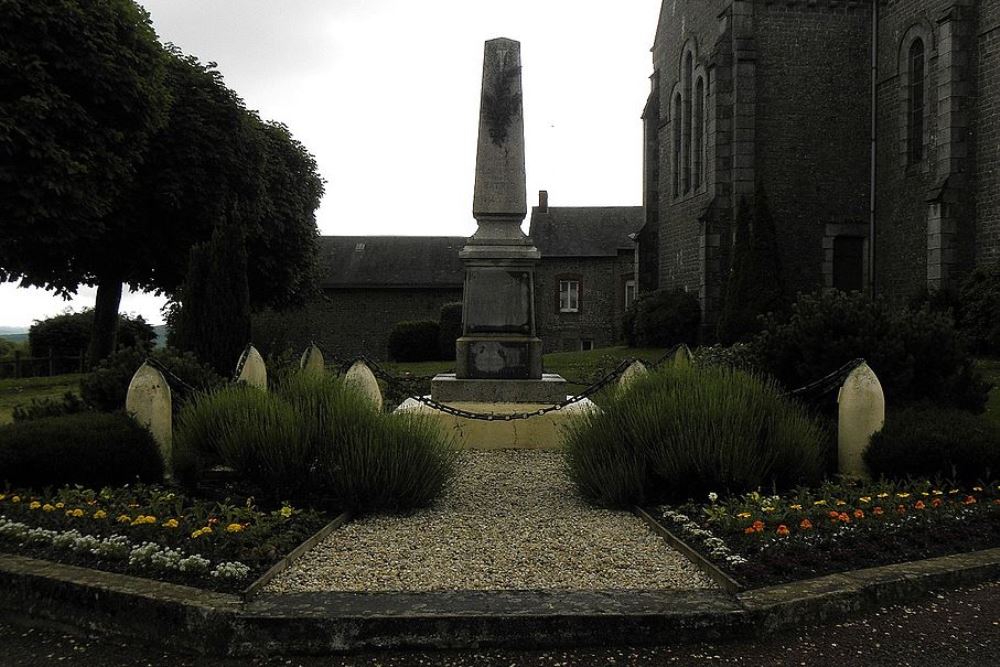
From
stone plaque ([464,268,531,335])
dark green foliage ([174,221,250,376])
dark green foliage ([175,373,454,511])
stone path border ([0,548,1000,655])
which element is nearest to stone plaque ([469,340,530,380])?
stone plaque ([464,268,531,335])

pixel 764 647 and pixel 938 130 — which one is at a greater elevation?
pixel 938 130

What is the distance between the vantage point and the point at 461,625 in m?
3.47

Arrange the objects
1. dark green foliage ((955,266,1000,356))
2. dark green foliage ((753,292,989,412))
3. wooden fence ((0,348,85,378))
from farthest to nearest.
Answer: wooden fence ((0,348,85,378)) < dark green foliage ((955,266,1000,356)) < dark green foliage ((753,292,989,412))

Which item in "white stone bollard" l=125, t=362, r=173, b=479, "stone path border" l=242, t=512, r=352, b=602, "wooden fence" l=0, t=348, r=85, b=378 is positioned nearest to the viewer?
"stone path border" l=242, t=512, r=352, b=602

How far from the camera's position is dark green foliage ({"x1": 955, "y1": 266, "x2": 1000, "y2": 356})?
634 inches

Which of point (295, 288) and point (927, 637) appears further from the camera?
point (295, 288)

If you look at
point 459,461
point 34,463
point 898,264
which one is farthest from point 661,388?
point 898,264

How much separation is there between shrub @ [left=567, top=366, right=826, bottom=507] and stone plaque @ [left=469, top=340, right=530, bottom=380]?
308cm

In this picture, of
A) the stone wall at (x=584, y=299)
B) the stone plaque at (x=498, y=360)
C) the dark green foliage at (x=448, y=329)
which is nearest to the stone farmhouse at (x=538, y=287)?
the stone wall at (x=584, y=299)

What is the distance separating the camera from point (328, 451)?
18.5 ft

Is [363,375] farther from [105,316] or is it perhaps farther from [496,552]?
[105,316]

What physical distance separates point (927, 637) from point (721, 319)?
1864 cm

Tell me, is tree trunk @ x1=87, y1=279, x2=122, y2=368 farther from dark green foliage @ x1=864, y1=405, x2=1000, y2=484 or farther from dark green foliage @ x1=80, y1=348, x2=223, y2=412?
dark green foliage @ x1=864, y1=405, x2=1000, y2=484

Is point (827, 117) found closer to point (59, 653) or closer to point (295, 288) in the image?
point (295, 288)
